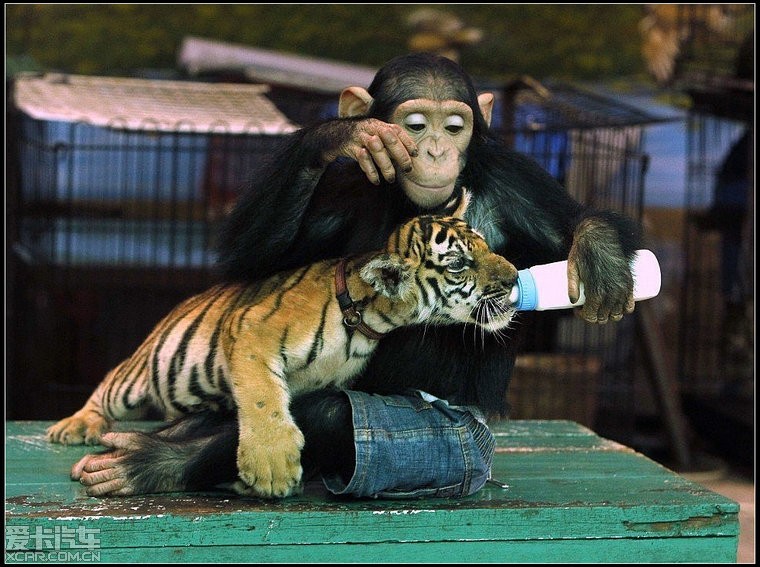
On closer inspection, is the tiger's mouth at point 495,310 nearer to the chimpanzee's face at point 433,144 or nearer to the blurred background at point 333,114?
the chimpanzee's face at point 433,144

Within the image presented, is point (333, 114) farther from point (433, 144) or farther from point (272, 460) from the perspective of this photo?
point (272, 460)

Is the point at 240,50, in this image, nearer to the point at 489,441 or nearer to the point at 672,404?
the point at 672,404

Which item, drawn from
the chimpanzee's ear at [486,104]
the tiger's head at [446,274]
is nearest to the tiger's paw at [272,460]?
the tiger's head at [446,274]

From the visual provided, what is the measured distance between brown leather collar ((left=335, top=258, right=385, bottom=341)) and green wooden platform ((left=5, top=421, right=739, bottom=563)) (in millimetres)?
374

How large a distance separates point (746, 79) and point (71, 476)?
14.9 ft

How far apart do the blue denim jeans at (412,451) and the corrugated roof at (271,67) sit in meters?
3.57

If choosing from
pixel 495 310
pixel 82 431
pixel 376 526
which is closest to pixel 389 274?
pixel 495 310

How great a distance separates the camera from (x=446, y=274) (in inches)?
88.4

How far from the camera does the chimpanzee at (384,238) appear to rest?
229cm

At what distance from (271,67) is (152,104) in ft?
3.25

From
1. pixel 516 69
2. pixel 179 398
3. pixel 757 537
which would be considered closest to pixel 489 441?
pixel 179 398

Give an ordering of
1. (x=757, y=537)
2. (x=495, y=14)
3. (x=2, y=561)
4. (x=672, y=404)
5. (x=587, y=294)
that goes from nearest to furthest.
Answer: (x=2, y=561), (x=587, y=294), (x=757, y=537), (x=672, y=404), (x=495, y=14)

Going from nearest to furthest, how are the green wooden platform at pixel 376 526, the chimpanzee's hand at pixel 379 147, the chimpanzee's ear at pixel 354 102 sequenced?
the green wooden platform at pixel 376 526 → the chimpanzee's hand at pixel 379 147 → the chimpanzee's ear at pixel 354 102

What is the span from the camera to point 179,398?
2.54m
